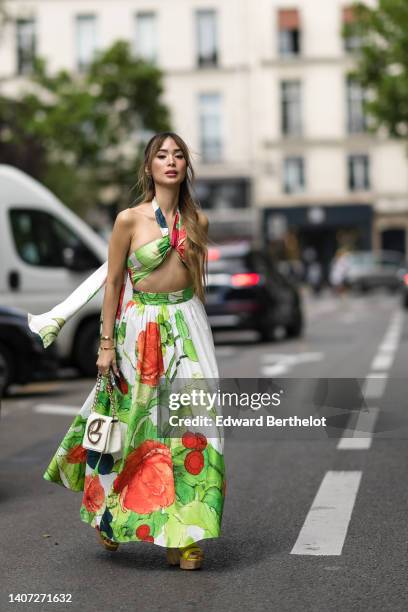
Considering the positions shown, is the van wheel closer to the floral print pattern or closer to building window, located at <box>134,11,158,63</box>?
the floral print pattern

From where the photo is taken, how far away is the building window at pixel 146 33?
57.1 metres

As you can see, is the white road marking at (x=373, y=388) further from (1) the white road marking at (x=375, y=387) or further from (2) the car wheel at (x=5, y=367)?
(2) the car wheel at (x=5, y=367)

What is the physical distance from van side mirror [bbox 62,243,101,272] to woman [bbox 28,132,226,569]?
362 inches

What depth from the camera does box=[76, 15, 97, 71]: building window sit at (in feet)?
188

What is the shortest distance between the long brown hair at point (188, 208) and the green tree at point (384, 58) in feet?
79.4

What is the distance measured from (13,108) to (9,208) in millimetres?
19316

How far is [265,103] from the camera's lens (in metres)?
59.4

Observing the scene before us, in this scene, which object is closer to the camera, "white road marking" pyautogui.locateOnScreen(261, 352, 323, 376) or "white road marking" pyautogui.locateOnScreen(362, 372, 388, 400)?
"white road marking" pyautogui.locateOnScreen(362, 372, 388, 400)

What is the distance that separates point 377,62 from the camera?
3080 cm

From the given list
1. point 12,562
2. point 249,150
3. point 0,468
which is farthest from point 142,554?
point 249,150

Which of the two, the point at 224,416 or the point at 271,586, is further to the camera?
the point at 224,416

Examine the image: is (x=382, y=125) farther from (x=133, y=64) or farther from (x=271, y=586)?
(x=271, y=586)

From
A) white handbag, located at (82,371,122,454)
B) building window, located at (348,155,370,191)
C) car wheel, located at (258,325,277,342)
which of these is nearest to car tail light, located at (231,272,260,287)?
car wheel, located at (258,325,277,342)

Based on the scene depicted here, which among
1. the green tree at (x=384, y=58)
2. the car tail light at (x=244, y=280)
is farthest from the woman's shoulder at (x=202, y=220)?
the green tree at (x=384, y=58)
